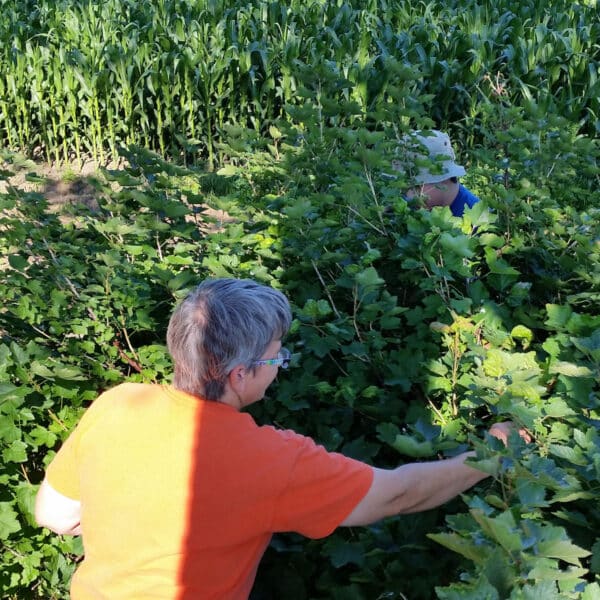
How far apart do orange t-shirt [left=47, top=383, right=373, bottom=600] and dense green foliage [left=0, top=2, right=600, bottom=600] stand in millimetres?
233

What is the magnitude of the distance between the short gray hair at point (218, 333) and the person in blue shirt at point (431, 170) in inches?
42.6

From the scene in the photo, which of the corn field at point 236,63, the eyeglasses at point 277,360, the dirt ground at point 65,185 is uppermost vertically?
the eyeglasses at point 277,360

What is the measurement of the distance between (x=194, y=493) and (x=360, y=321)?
0.89 meters

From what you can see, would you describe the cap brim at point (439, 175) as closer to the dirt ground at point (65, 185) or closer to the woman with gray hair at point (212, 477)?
the woman with gray hair at point (212, 477)

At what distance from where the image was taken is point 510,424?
5.70ft

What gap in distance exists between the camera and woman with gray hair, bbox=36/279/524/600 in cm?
166

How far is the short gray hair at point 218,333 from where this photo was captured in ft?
5.59

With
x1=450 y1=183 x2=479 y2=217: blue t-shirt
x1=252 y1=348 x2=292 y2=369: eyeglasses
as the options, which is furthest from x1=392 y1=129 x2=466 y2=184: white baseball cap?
x1=252 y1=348 x2=292 y2=369: eyeglasses

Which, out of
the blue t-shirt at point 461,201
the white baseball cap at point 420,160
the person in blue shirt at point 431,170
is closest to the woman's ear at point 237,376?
the person in blue shirt at point 431,170

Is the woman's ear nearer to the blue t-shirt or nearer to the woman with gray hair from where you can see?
the woman with gray hair

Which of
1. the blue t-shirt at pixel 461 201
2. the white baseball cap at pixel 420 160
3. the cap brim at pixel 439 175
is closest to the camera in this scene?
the white baseball cap at pixel 420 160

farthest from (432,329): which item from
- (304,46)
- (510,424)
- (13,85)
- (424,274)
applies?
(13,85)

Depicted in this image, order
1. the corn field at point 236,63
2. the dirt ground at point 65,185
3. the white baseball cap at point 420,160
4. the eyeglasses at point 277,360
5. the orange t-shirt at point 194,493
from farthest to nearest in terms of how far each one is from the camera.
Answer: the corn field at point 236,63 → the dirt ground at point 65,185 → the white baseball cap at point 420,160 → the eyeglasses at point 277,360 → the orange t-shirt at point 194,493

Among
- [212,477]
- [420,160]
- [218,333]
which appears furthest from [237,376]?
[420,160]
